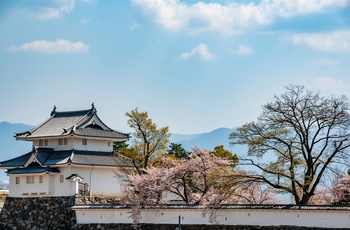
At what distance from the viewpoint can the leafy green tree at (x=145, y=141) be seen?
50.2 meters

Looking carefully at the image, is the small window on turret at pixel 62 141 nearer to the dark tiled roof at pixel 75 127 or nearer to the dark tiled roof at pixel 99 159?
the dark tiled roof at pixel 75 127

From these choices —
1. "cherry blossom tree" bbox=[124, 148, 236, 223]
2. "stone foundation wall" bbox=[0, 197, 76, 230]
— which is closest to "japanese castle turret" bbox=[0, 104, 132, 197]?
"stone foundation wall" bbox=[0, 197, 76, 230]

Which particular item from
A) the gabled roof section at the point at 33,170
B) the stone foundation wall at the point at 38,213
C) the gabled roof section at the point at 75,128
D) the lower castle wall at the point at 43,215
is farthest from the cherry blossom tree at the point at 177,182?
the gabled roof section at the point at 75,128

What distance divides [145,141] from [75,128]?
4822 millimetres

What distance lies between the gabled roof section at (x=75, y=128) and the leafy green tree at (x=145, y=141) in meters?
2.21

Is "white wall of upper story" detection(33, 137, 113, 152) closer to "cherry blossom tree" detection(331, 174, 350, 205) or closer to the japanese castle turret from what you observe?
the japanese castle turret

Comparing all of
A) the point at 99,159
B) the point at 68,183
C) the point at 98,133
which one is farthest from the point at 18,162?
the point at 98,133

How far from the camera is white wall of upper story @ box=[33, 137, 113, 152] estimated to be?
51.2 meters

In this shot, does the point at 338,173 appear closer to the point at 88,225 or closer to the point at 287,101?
the point at 287,101

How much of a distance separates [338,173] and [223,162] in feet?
22.9

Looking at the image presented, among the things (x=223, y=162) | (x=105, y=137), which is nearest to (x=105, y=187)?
(x=105, y=137)

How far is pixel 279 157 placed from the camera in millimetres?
39906

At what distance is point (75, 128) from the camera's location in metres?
50.9

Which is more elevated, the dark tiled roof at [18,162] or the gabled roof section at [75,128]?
the gabled roof section at [75,128]
